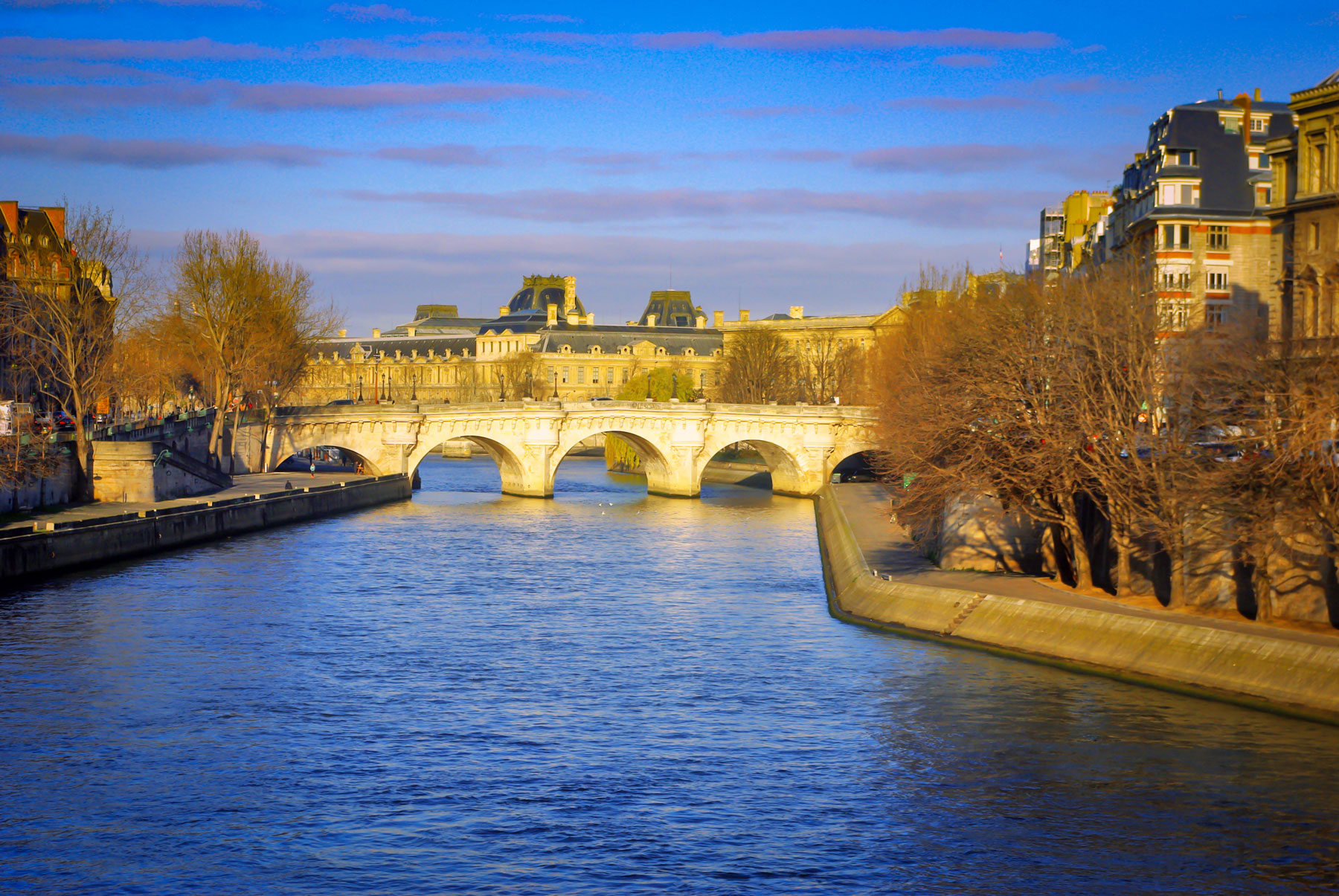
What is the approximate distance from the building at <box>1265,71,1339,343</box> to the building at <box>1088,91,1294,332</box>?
1137 centimetres

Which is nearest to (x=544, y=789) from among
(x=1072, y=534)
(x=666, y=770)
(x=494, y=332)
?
(x=666, y=770)

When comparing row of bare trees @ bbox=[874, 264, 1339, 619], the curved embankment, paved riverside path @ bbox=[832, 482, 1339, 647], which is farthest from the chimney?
the curved embankment

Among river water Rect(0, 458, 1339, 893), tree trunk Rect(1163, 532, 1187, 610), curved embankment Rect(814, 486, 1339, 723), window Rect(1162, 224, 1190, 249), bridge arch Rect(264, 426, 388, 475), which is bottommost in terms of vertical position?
river water Rect(0, 458, 1339, 893)

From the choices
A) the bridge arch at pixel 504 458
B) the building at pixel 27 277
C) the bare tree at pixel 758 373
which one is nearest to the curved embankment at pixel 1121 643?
the building at pixel 27 277

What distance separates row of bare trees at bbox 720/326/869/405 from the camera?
120 metres

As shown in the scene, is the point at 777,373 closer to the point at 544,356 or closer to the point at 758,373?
the point at 758,373

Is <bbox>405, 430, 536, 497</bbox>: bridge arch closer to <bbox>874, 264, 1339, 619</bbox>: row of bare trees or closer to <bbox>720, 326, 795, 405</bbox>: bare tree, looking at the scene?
<bbox>720, 326, 795, 405</bbox>: bare tree

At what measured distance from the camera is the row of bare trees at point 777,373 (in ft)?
392

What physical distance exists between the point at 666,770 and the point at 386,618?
55.5 ft

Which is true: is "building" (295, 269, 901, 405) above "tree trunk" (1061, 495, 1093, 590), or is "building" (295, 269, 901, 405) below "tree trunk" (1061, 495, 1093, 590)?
above

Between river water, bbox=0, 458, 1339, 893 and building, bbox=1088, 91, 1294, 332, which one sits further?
building, bbox=1088, 91, 1294, 332

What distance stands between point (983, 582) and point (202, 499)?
33.1m

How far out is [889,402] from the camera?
63219 millimetres

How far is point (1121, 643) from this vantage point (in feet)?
106
